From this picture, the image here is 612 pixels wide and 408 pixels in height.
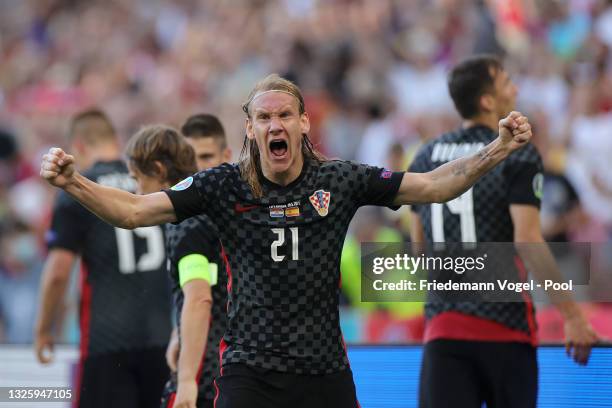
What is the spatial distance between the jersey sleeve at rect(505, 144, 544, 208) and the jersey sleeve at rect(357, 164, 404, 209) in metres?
1.31

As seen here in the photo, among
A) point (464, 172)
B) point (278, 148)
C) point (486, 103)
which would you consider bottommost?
point (464, 172)

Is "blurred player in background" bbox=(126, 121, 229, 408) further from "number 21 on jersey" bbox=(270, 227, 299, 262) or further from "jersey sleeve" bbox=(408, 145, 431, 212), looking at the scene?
"jersey sleeve" bbox=(408, 145, 431, 212)

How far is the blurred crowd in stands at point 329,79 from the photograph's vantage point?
1073cm

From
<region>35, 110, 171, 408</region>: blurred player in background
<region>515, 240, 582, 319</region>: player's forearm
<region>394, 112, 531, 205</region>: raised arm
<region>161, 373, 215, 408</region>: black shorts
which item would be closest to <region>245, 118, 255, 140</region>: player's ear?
<region>394, 112, 531, 205</region>: raised arm

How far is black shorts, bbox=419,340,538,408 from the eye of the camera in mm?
5992

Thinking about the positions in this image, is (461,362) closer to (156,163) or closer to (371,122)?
(156,163)

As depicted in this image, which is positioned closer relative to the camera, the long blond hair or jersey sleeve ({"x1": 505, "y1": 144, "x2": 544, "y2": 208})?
the long blond hair

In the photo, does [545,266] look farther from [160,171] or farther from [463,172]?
[160,171]

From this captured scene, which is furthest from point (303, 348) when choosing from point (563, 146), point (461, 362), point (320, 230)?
point (563, 146)

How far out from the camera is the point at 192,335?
17.6 ft

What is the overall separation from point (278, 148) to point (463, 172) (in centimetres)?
78

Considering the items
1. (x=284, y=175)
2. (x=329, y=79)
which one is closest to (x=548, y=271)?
(x=284, y=175)

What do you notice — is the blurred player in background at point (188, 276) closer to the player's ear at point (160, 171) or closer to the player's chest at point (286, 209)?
the player's ear at point (160, 171)

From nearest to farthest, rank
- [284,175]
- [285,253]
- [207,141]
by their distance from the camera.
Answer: [285,253]
[284,175]
[207,141]
